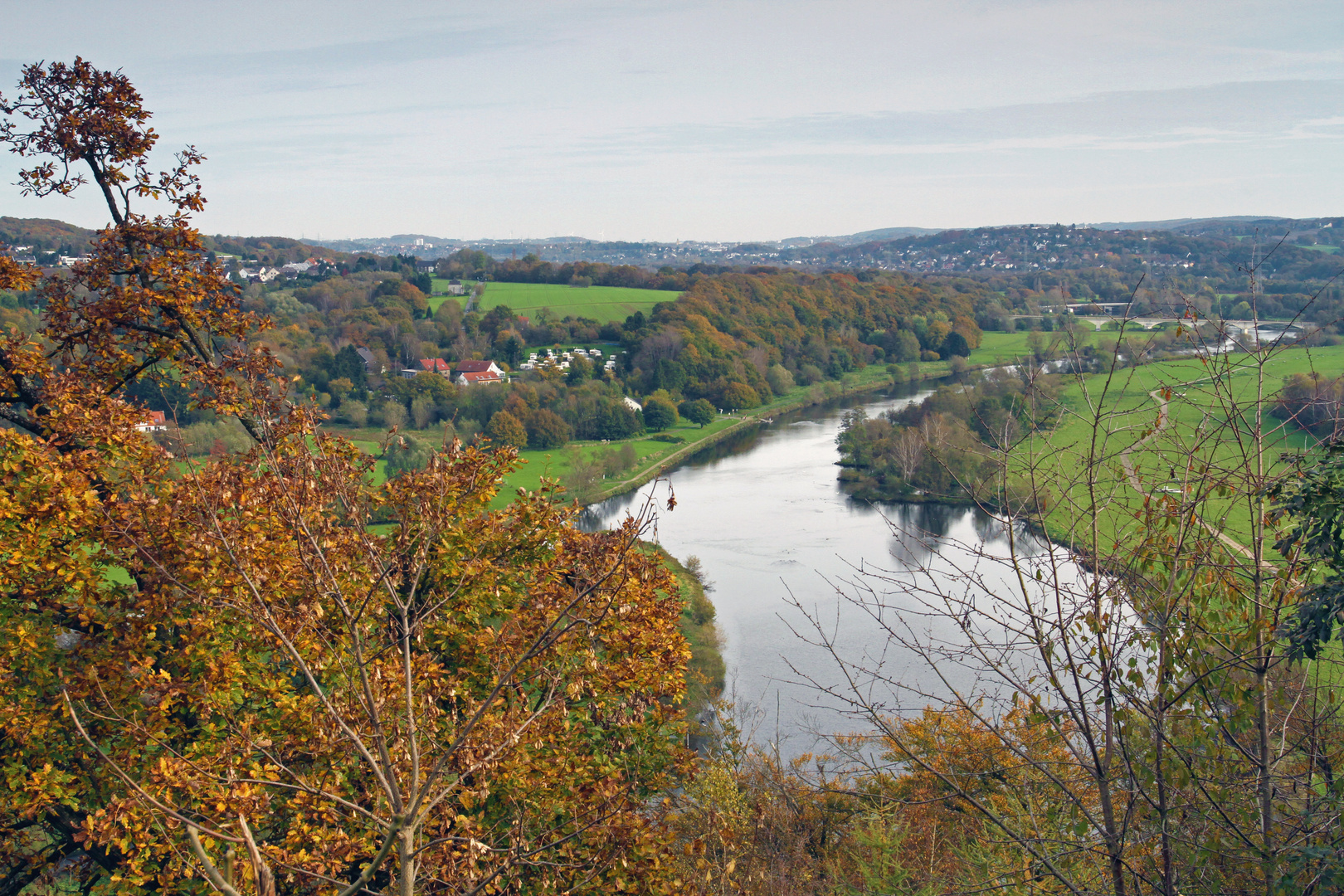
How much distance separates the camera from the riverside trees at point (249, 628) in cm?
327

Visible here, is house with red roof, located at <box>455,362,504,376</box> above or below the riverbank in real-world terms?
above

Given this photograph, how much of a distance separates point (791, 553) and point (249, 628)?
1941 cm

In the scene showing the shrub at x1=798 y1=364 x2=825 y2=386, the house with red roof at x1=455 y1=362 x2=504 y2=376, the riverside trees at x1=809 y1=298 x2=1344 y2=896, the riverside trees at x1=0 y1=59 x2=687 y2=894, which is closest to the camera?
the riverside trees at x1=809 y1=298 x2=1344 y2=896

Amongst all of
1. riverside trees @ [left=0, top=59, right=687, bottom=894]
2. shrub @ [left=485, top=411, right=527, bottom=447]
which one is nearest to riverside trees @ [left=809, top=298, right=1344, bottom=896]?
riverside trees @ [left=0, top=59, right=687, bottom=894]

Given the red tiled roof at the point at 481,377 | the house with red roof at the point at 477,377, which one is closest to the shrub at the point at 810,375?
the house with red roof at the point at 477,377

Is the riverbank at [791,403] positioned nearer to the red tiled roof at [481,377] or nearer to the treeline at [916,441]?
the treeline at [916,441]

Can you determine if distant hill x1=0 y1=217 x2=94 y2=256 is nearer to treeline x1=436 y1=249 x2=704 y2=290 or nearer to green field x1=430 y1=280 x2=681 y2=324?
green field x1=430 y1=280 x2=681 y2=324

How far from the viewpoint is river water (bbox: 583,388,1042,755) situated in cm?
1495

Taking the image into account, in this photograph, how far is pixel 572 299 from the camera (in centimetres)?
6562

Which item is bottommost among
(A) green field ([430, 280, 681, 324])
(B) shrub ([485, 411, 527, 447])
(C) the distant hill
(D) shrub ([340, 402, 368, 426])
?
Result: (B) shrub ([485, 411, 527, 447])

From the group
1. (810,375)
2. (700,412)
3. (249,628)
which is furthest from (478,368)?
(249,628)

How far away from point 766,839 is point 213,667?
428 cm

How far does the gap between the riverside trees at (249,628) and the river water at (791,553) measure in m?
5.08

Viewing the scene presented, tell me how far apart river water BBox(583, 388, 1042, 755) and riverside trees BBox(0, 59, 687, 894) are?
5082 millimetres
